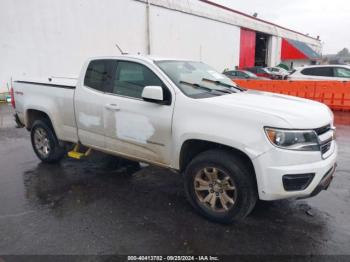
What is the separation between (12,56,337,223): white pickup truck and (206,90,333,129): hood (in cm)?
1

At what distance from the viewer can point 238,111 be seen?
314cm

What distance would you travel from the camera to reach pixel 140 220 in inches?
140

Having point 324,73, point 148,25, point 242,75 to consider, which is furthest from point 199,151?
point 148,25

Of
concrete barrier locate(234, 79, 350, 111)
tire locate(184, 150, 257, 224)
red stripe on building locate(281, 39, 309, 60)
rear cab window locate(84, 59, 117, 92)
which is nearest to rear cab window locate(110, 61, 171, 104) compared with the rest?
rear cab window locate(84, 59, 117, 92)

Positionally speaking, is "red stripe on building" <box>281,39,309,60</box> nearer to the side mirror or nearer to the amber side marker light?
the side mirror

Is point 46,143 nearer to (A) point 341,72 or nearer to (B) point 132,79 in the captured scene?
(B) point 132,79

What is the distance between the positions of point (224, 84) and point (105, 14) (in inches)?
614

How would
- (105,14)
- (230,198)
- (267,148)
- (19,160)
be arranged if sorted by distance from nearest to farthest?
1. (267,148)
2. (230,198)
3. (19,160)
4. (105,14)

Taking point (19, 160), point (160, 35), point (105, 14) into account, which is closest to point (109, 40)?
point (105, 14)

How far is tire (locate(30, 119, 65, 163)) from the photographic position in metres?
5.27

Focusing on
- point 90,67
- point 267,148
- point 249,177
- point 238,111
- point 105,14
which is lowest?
point 249,177

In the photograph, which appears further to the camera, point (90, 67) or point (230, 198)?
point (90, 67)

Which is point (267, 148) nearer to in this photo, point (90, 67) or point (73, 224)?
point (73, 224)

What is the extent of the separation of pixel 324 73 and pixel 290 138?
34.9ft
